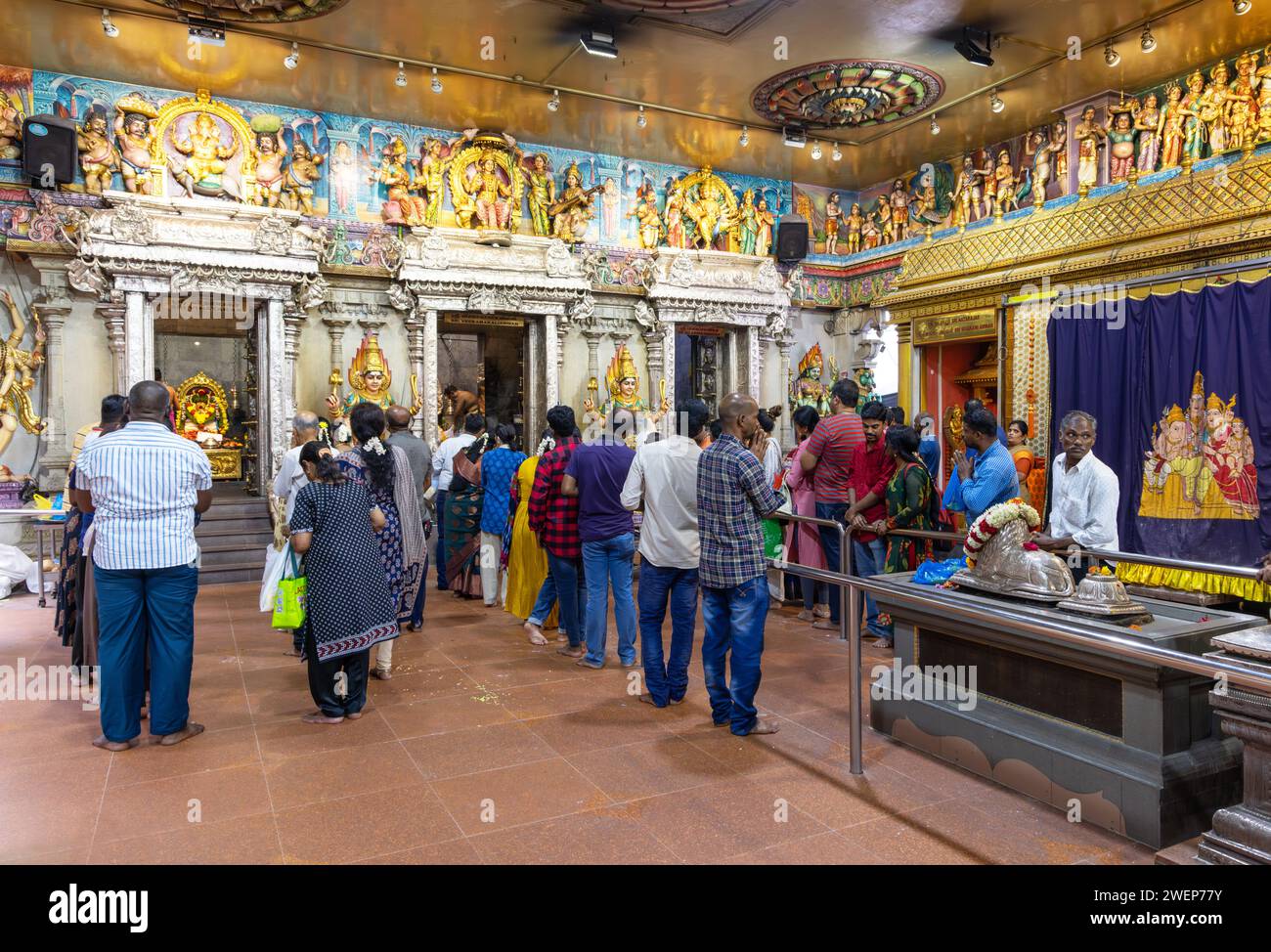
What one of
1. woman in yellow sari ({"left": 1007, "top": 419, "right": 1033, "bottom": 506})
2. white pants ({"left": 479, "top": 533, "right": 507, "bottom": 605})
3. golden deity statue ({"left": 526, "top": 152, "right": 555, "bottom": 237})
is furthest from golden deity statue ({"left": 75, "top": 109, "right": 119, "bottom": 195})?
woman in yellow sari ({"left": 1007, "top": 419, "right": 1033, "bottom": 506})

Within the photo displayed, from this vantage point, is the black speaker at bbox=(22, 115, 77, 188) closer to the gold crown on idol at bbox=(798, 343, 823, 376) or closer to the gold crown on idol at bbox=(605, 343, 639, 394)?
the gold crown on idol at bbox=(605, 343, 639, 394)

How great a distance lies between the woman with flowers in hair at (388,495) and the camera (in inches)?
191

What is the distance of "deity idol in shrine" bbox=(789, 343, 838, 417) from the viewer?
47.8 ft

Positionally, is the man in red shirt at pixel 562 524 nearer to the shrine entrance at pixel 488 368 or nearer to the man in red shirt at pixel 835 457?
the man in red shirt at pixel 835 457

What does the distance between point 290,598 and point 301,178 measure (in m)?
8.71

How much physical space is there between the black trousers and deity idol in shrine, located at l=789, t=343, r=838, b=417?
1109 cm

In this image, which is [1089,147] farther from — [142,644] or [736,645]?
[142,644]

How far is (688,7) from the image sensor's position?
8.52m

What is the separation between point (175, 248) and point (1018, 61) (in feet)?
34.0

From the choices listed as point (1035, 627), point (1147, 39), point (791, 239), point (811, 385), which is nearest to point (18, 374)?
point (791, 239)

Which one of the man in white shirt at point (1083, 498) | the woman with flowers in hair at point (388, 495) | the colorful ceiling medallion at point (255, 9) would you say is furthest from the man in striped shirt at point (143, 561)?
the colorful ceiling medallion at point (255, 9)
